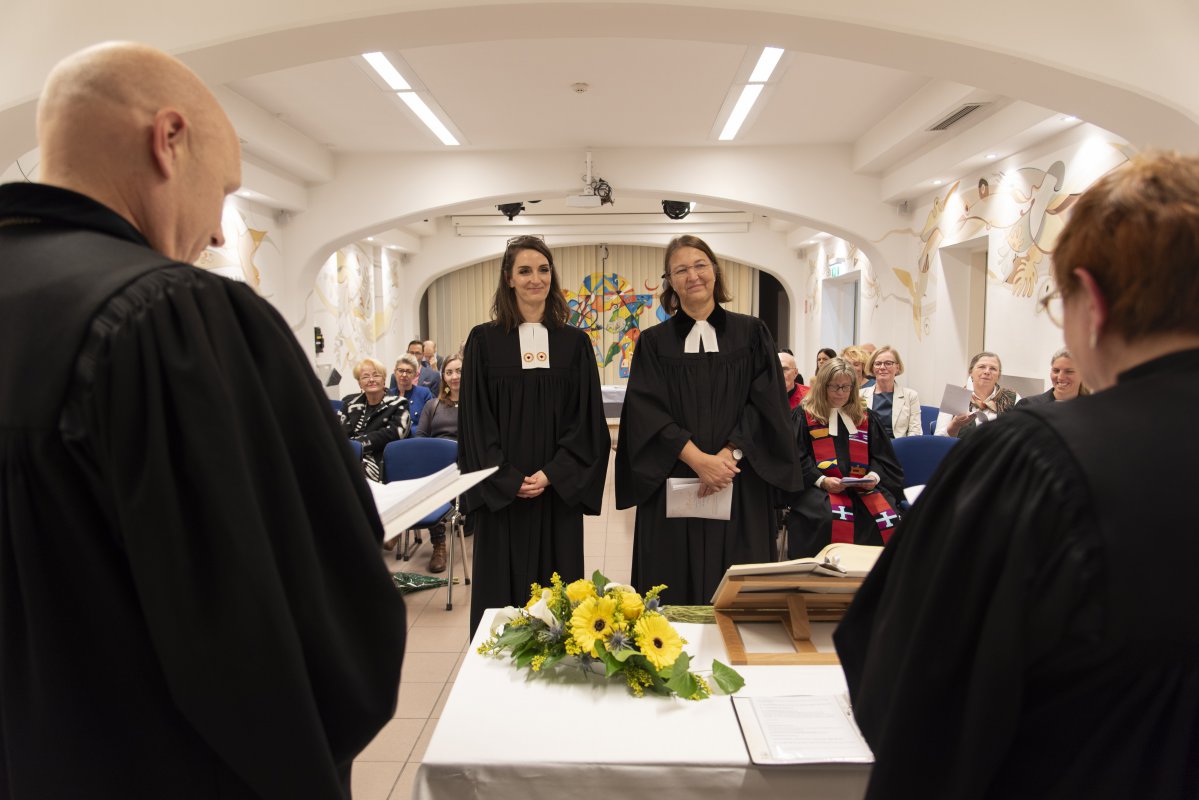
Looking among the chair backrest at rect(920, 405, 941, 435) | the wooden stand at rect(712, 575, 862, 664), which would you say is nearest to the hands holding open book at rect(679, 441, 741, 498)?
the wooden stand at rect(712, 575, 862, 664)

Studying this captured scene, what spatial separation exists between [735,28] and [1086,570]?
374 centimetres

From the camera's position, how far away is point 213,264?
684 cm

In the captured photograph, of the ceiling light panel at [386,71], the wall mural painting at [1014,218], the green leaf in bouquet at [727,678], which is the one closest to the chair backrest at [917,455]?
the wall mural painting at [1014,218]

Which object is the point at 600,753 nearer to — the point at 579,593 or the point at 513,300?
the point at 579,593

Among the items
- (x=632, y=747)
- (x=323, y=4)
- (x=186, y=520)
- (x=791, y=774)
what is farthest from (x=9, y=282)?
(x=323, y=4)

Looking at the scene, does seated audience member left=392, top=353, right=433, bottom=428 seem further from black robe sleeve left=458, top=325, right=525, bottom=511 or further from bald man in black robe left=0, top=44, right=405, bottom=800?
bald man in black robe left=0, top=44, right=405, bottom=800

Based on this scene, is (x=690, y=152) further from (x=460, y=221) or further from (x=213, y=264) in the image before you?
(x=460, y=221)

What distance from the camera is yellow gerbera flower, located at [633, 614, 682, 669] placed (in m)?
1.61

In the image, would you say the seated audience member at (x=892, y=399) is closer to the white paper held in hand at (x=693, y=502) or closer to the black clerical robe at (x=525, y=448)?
the white paper held in hand at (x=693, y=502)

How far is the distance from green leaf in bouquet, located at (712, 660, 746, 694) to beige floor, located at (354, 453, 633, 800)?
26.9 inches

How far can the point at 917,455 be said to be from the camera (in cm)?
452

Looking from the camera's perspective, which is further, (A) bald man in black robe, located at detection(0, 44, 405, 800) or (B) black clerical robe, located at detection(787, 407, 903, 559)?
(B) black clerical robe, located at detection(787, 407, 903, 559)

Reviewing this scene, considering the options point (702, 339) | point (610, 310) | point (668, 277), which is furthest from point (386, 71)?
point (610, 310)

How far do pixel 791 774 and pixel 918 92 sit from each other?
6.46 metres
